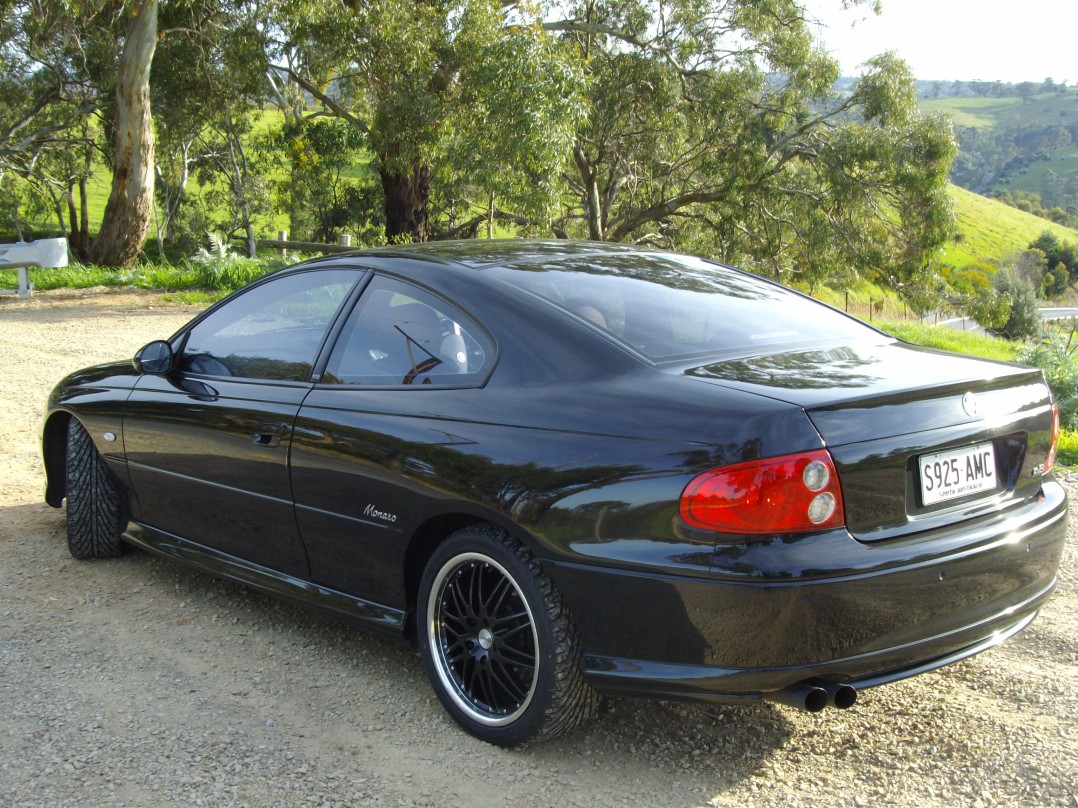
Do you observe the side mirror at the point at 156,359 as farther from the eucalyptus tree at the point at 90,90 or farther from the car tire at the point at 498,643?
the eucalyptus tree at the point at 90,90

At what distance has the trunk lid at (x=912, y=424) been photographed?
2660mm

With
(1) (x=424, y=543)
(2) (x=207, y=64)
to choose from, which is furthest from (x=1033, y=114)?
(1) (x=424, y=543)

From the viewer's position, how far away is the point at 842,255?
26.0 m

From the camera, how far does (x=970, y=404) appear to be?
2928 millimetres

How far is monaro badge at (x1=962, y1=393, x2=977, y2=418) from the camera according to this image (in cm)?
291

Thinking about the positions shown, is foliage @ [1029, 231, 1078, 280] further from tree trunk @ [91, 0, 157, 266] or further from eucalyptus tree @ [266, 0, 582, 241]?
tree trunk @ [91, 0, 157, 266]

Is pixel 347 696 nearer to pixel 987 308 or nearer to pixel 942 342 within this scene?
pixel 942 342

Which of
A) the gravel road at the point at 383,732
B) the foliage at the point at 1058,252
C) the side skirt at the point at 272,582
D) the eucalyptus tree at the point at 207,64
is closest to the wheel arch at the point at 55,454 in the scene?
the side skirt at the point at 272,582

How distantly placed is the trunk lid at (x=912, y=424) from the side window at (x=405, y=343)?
0.75m

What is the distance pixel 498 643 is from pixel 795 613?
95 centimetres

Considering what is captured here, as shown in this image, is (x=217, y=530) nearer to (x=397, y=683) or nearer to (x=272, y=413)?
(x=272, y=413)

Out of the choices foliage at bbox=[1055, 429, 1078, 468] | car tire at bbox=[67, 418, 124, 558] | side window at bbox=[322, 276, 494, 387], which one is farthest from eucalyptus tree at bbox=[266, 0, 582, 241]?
side window at bbox=[322, 276, 494, 387]

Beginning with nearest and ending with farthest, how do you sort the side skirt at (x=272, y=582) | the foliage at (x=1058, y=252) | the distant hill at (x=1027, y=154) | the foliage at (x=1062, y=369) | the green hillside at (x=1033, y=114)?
the side skirt at (x=272, y=582) → the foliage at (x=1062, y=369) → the foliage at (x=1058, y=252) → the distant hill at (x=1027, y=154) → the green hillside at (x=1033, y=114)

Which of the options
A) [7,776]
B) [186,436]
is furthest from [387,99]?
[7,776]
